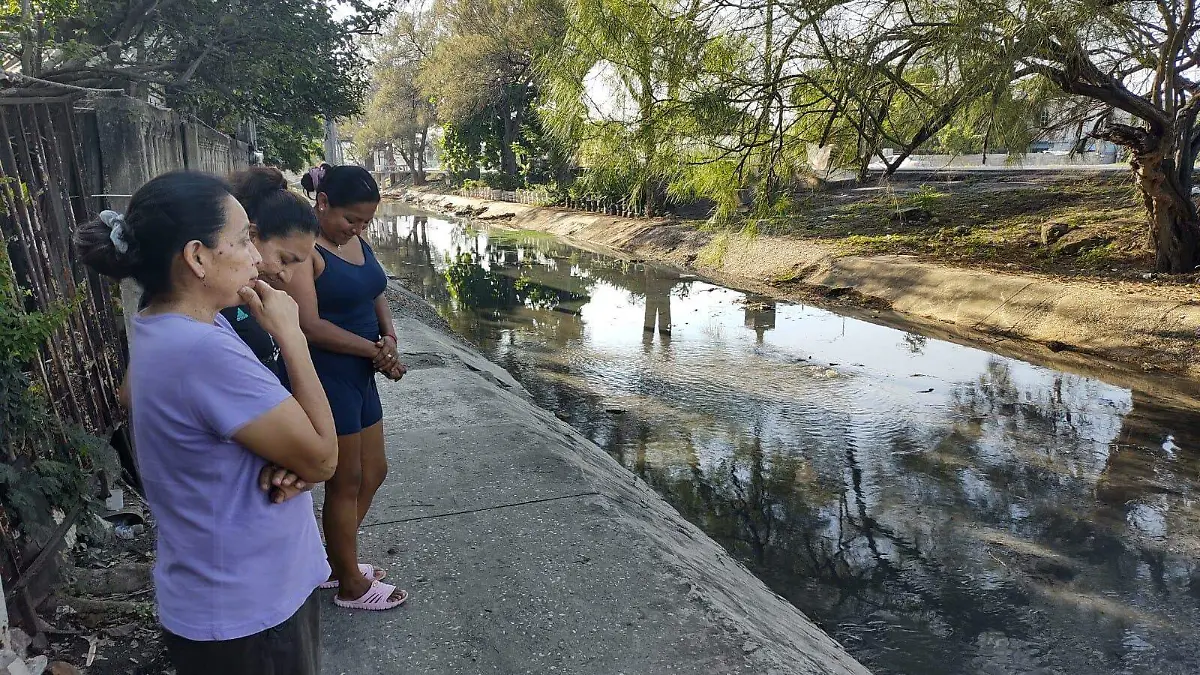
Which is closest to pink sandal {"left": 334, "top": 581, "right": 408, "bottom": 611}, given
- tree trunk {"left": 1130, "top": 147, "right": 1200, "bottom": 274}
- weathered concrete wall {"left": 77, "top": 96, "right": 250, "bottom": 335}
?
weathered concrete wall {"left": 77, "top": 96, "right": 250, "bottom": 335}

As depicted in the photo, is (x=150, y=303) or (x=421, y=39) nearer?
(x=150, y=303)

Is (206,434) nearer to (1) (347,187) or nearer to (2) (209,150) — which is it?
(1) (347,187)

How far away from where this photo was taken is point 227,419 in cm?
142

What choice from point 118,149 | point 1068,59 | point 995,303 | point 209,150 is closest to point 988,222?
point 995,303

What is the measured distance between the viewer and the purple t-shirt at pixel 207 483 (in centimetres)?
142

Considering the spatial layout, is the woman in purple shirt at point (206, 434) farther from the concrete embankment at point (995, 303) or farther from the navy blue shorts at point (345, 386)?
the concrete embankment at point (995, 303)

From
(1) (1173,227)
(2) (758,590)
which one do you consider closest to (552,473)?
(2) (758,590)

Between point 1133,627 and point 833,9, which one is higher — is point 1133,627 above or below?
below

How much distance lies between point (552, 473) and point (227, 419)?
110 inches

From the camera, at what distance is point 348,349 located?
262 centimetres

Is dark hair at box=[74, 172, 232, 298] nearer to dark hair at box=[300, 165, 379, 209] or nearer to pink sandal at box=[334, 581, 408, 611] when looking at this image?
dark hair at box=[300, 165, 379, 209]

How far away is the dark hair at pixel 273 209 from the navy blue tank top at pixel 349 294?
35cm

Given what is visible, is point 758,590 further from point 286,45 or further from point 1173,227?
point 1173,227

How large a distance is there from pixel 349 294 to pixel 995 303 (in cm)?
1005
